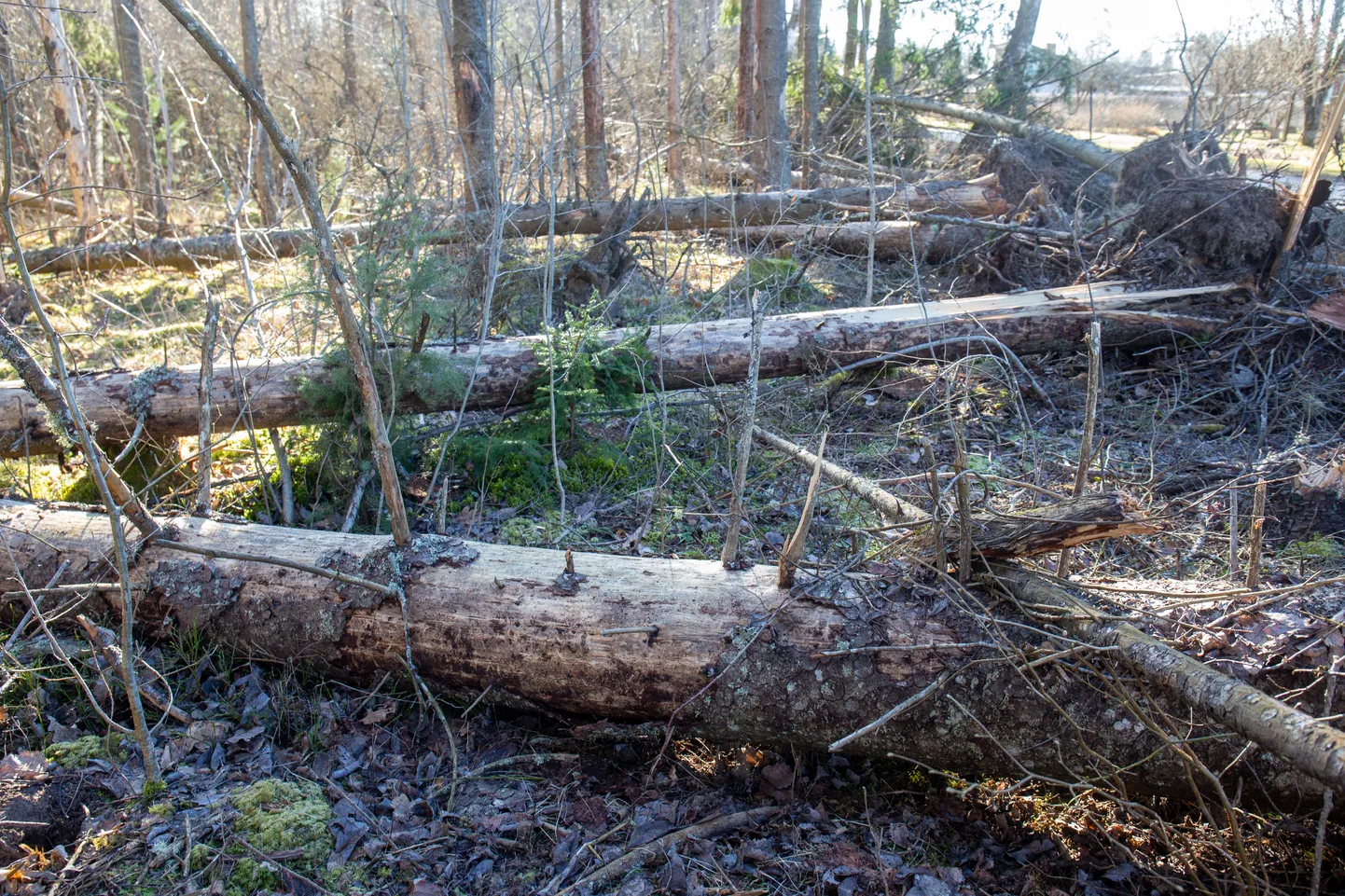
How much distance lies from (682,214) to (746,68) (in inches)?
173

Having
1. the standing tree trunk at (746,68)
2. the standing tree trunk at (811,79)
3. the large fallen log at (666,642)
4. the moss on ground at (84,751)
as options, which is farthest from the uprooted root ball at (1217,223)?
the moss on ground at (84,751)

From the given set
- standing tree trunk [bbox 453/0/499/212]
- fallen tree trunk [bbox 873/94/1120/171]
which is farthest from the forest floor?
fallen tree trunk [bbox 873/94/1120/171]

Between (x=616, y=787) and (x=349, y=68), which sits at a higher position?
(x=349, y=68)

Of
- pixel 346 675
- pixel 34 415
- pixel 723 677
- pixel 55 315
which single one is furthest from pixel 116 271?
pixel 723 677

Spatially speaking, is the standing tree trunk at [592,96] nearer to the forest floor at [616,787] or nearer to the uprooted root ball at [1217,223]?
the uprooted root ball at [1217,223]

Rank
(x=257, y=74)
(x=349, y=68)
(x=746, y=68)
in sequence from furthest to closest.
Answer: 1. (x=349, y=68)
2. (x=746, y=68)
3. (x=257, y=74)

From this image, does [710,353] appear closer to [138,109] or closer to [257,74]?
[257,74]

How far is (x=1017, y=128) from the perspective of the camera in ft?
38.4

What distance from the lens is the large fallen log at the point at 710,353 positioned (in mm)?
4371

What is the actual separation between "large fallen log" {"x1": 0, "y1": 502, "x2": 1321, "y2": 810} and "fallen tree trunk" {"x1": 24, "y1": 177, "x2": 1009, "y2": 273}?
509 centimetres

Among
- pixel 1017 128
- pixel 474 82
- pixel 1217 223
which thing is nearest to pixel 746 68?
pixel 1017 128

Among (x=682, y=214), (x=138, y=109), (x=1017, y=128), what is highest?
(x=138, y=109)

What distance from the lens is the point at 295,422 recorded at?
4.45 metres

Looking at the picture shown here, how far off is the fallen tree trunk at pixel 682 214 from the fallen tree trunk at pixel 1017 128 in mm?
1084
